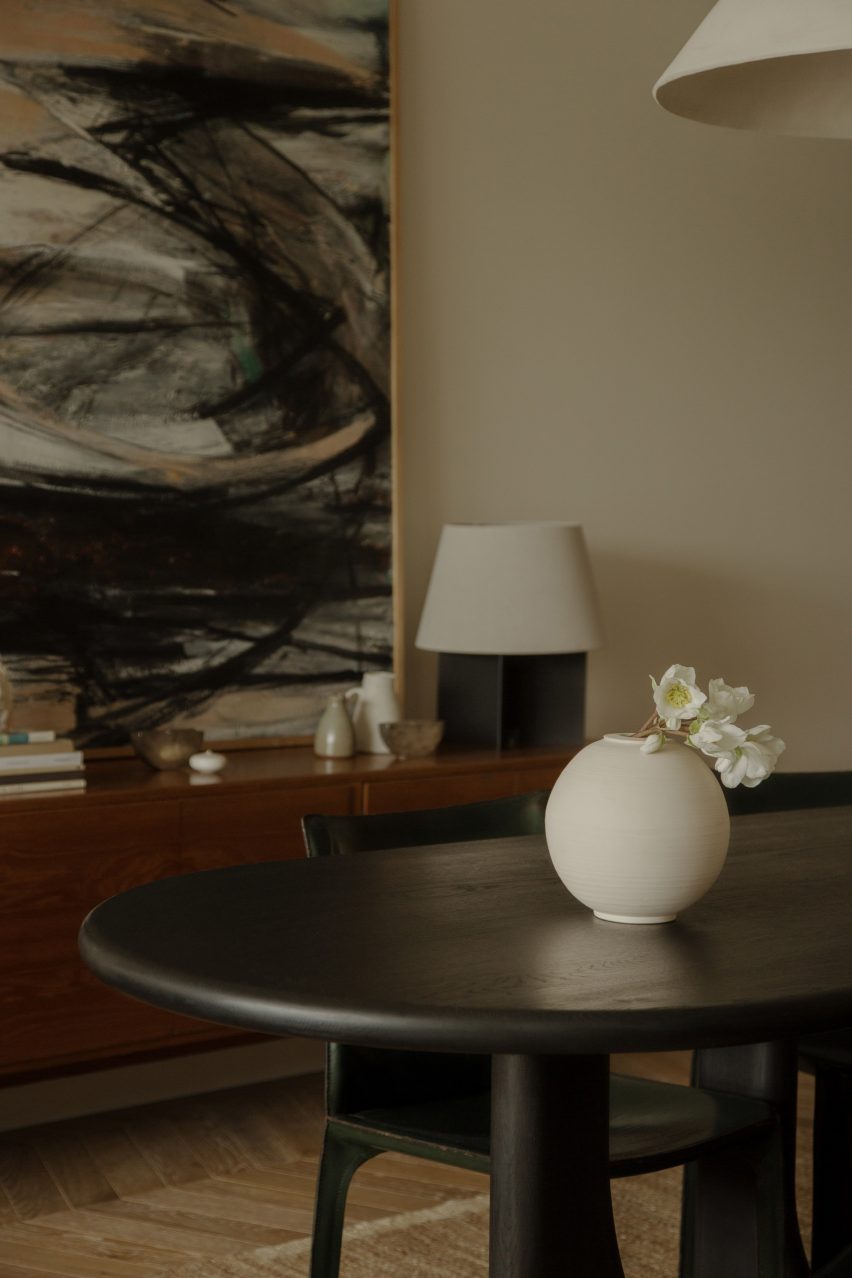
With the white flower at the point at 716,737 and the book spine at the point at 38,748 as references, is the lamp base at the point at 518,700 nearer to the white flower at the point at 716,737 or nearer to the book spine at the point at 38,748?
the book spine at the point at 38,748

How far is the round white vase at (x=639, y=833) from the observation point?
5.52ft

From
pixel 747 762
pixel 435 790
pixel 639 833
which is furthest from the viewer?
pixel 435 790

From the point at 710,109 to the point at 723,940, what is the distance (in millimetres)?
1062

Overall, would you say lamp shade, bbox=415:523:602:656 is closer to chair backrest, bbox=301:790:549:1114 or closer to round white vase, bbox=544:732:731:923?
chair backrest, bbox=301:790:549:1114

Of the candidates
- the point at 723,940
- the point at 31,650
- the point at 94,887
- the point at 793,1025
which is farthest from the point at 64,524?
the point at 793,1025

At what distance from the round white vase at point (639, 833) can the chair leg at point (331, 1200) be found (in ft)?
2.02

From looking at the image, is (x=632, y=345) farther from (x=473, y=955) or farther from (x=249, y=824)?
(x=473, y=955)

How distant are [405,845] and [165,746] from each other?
1169mm

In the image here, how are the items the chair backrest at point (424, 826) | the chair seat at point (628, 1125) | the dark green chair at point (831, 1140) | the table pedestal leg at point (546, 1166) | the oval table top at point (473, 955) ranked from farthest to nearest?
the dark green chair at point (831, 1140), the chair backrest at point (424, 826), the chair seat at point (628, 1125), the table pedestal leg at point (546, 1166), the oval table top at point (473, 955)

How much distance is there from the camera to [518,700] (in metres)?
4.00

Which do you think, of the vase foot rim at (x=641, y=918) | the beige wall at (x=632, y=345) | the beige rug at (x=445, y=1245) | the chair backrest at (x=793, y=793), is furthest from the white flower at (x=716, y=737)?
the beige wall at (x=632, y=345)

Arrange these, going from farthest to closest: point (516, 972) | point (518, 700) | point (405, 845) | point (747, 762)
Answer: point (518, 700), point (405, 845), point (747, 762), point (516, 972)

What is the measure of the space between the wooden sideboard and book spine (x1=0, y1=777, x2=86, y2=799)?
25mm

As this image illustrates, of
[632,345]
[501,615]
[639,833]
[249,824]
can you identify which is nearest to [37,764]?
[249,824]
